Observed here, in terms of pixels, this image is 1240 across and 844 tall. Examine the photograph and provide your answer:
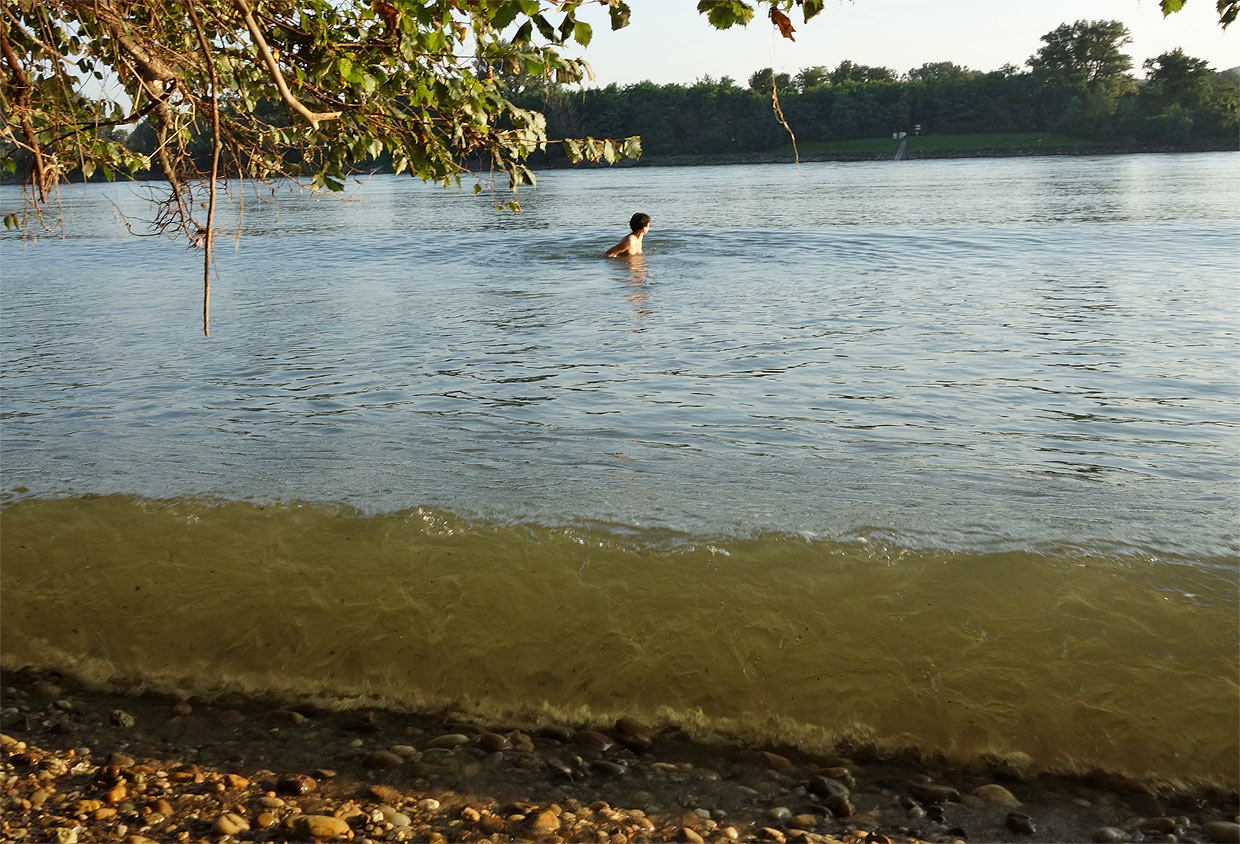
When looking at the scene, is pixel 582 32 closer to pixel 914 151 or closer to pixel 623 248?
pixel 623 248

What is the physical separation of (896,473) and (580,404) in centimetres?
355

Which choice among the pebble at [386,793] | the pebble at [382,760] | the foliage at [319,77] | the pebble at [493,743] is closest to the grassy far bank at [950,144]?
the foliage at [319,77]

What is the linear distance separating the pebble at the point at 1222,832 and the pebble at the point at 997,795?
65 cm

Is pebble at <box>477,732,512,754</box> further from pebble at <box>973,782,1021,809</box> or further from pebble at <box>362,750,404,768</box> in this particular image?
pebble at <box>973,782,1021,809</box>

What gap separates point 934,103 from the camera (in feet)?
408

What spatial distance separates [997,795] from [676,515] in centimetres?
305

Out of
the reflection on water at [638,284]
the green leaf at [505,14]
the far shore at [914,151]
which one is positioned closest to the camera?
the green leaf at [505,14]

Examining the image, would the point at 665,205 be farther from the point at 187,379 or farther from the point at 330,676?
the point at 330,676

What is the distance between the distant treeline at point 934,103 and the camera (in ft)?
372

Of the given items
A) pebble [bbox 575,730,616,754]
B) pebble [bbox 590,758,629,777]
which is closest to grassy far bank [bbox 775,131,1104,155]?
pebble [bbox 575,730,616,754]

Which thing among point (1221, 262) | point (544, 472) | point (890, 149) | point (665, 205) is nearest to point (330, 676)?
point (544, 472)

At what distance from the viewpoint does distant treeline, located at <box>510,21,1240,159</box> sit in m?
113

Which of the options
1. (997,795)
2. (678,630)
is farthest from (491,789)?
(997,795)

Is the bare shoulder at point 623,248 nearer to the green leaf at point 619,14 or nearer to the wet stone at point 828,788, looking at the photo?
the green leaf at point 619,14
